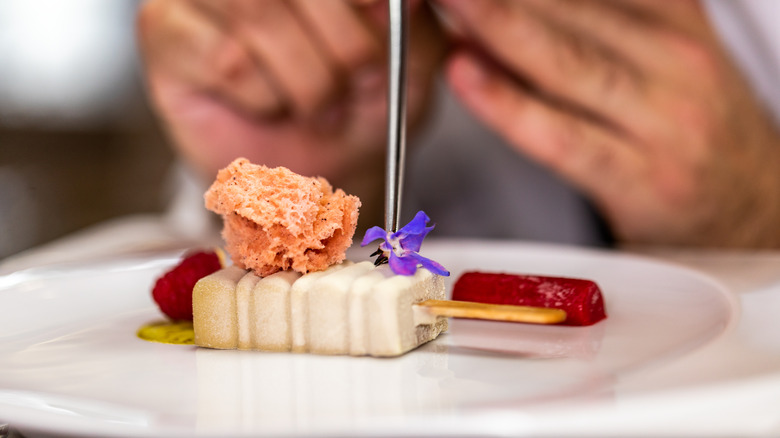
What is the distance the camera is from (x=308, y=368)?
69 centimetres

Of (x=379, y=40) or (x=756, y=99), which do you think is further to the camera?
(x=756, y=99)

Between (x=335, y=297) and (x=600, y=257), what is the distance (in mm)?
531

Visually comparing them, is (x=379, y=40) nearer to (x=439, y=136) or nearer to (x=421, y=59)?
(x=421, y=59)

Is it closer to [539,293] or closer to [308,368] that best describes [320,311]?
[308,368]

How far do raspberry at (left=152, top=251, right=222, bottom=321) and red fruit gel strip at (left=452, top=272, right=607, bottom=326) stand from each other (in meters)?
0.32

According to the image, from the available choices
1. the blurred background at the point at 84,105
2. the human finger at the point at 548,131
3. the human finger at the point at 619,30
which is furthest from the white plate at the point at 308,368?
the blurred background at the point at 84,105

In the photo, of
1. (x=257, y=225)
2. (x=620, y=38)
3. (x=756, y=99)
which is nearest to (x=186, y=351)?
(x=257, y=225)

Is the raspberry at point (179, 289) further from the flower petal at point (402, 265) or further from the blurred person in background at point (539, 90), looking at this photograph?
the blurred person in background at point (539, 90)

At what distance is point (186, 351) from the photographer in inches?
30.6

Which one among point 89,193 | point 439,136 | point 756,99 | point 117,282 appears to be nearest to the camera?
point 117,282

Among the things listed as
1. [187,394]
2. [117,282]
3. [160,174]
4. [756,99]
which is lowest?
[187,394]

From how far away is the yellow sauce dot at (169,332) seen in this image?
2.73ft

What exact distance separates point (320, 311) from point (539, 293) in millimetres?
266

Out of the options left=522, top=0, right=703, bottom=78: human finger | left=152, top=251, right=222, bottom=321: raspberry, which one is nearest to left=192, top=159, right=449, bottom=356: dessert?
left=152, top=251, right=222, bottom=321: raspberry
